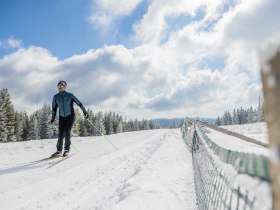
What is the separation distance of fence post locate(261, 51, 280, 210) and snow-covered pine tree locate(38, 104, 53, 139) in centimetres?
10007

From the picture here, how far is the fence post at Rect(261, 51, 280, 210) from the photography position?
67 cm

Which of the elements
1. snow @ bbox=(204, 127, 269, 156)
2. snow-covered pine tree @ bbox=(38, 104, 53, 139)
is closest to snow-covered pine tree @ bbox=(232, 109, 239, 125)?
snow-covered pine tree @ bbox=(38, 104, 53, 139)

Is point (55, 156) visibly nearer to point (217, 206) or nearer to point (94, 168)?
point (94, 168)

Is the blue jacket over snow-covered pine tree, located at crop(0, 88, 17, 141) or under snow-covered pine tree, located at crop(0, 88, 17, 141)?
under

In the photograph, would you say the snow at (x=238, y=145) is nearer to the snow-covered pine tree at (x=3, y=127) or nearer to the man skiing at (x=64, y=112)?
the man skiing at (x=64, y=112)

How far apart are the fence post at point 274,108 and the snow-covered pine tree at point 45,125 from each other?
100066 millimetres

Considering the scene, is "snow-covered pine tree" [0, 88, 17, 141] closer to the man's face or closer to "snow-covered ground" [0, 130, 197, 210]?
the man's face

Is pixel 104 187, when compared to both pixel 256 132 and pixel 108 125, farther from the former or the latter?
pixel 108 125

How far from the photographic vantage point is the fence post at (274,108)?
26.5 inches

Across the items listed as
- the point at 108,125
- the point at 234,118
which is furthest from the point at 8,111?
the point at 234,118

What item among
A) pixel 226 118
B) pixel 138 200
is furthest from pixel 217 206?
pixel 226 118

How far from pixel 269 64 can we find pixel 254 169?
0.59m

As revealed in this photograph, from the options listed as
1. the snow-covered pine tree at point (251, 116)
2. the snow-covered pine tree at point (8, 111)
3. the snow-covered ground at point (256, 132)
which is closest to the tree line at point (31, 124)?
the snow-covered pine tree at point (8, 111)

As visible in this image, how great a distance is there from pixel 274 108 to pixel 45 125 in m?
102
